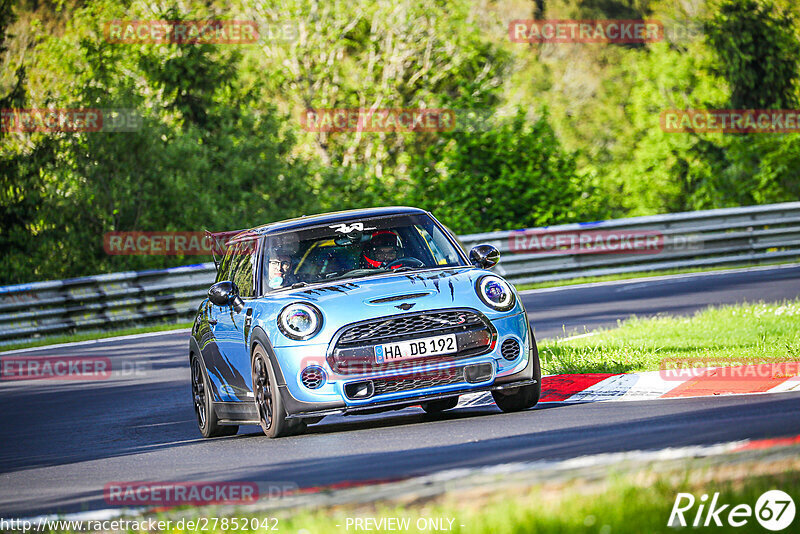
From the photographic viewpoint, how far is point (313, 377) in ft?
28.9

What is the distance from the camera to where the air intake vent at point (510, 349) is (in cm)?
903

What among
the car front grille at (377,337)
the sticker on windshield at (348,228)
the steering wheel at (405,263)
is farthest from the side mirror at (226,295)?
the car front grille at (377,337)

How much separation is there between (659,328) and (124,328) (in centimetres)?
1095

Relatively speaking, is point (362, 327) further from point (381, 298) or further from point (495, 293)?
point (495, 293)

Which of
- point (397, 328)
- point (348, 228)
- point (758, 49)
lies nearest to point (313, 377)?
point (397, 328)

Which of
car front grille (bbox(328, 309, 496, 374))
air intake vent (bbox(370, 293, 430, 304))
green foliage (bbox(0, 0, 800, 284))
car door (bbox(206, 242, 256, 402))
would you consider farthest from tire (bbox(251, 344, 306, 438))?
green foliage (bbox(0, 0, 800, 284))

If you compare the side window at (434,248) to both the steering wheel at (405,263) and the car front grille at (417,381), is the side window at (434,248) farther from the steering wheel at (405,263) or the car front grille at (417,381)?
the car front grille at (417,381)

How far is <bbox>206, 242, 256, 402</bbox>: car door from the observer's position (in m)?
9.71

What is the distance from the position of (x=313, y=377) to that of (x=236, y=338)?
1.26 metres

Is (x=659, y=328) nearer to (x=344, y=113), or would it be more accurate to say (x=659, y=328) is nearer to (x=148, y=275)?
(x=148, y=275)

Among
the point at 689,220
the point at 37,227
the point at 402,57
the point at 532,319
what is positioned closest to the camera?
the point at 532,319

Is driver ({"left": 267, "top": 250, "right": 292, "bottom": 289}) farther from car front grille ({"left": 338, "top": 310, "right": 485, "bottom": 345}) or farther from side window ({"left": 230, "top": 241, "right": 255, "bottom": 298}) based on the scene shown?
car front grille ({"left": 338, "top": 310, "right": 485, "bottom": 345})

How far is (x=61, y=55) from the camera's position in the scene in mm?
34875

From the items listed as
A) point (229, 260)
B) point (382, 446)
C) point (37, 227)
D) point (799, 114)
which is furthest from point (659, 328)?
point (799, 114)
